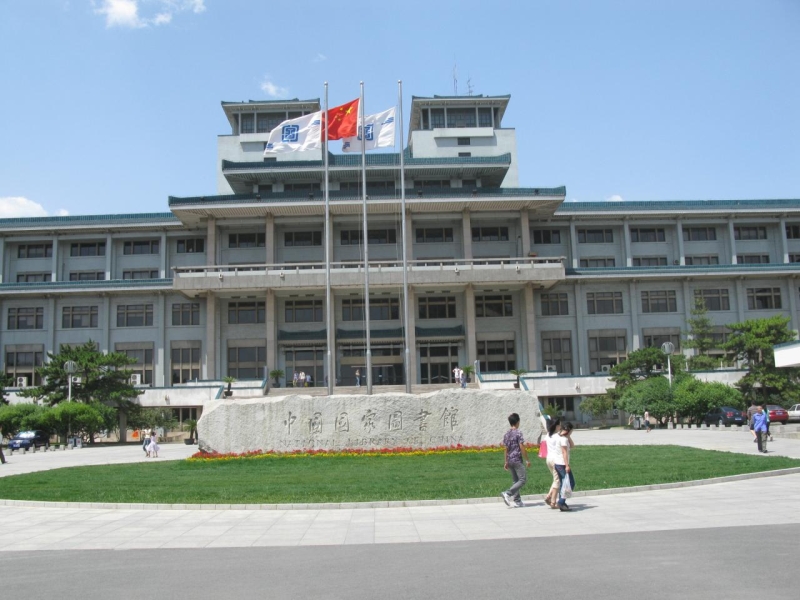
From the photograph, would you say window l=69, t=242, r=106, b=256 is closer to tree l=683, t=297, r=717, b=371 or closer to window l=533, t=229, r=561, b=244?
window l=533, t=229, r=561, b=244

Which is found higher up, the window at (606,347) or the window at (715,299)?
the window at (715,299)

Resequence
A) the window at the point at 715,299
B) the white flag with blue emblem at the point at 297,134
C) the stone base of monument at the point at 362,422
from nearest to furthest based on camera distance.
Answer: the stone base of monument at the point at 362,422
the white flag with blue emblem at the point at 297,134
the window at the point at 715,299

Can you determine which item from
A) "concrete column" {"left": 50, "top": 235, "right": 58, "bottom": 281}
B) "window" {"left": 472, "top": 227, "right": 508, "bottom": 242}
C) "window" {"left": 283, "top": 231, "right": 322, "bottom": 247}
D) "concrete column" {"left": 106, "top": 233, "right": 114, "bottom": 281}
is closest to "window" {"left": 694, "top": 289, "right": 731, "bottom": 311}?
"window" {"left": 472, "top": 227, "right": 508, "bottom": 242}

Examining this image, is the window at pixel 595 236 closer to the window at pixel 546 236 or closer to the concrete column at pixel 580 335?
the window at pixel 546 236

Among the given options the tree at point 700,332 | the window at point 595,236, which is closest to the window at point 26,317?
the window at point 595,236

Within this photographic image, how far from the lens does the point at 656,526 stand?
11984 mm

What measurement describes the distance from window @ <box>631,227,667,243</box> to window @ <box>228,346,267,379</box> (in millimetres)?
30520

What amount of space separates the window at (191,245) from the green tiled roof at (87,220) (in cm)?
227

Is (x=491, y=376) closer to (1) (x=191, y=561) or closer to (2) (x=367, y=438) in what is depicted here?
(2) (x=367, y=438)

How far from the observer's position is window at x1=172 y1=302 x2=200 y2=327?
5803 cm

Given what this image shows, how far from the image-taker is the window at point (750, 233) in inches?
2452

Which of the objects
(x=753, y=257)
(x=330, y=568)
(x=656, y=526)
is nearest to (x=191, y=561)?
(x=330, y=568)

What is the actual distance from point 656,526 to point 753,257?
56381 mm

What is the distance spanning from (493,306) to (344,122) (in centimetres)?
2684
